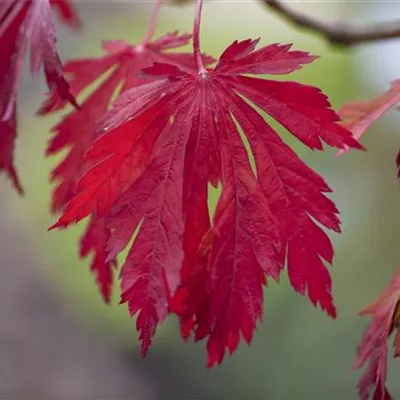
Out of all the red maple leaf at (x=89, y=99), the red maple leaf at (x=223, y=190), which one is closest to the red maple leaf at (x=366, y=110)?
the red maple leaf at (x=223, y=190)

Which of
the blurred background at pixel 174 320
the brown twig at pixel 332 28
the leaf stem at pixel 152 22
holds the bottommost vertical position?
Answer: the blurred background at pixel 174 320

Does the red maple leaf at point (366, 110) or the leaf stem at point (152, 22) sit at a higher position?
the leaf stem at point (152, 22)

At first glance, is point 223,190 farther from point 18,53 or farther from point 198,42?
point 18,53

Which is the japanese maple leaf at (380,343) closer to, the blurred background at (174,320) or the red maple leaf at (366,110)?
the red maple leaf at (366,110)

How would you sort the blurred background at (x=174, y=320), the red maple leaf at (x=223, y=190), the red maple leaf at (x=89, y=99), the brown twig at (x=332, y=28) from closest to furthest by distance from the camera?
the red maple leaf at (x=223, y=190), the red maple leaf at (x=89, y=99), the brown twig at (x=332, y=28), the blurred background at (x=174, y=320)

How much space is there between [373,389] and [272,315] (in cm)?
184

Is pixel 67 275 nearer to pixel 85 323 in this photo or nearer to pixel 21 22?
pixel 85 323

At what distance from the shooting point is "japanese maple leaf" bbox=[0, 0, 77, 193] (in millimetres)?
644

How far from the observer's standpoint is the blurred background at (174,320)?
2402 mm

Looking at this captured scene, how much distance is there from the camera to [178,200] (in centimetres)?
62

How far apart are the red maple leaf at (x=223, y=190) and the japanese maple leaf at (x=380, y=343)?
0.19 ft

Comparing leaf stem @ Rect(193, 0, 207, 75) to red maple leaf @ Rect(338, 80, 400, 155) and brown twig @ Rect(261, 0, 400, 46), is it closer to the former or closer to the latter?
red maple leaf @ Rect(338, 80, 400, 155)

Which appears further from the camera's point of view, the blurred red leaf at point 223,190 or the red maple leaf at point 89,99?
the red maple leaf at point 89,99

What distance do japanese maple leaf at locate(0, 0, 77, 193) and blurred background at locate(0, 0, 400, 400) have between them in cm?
136
